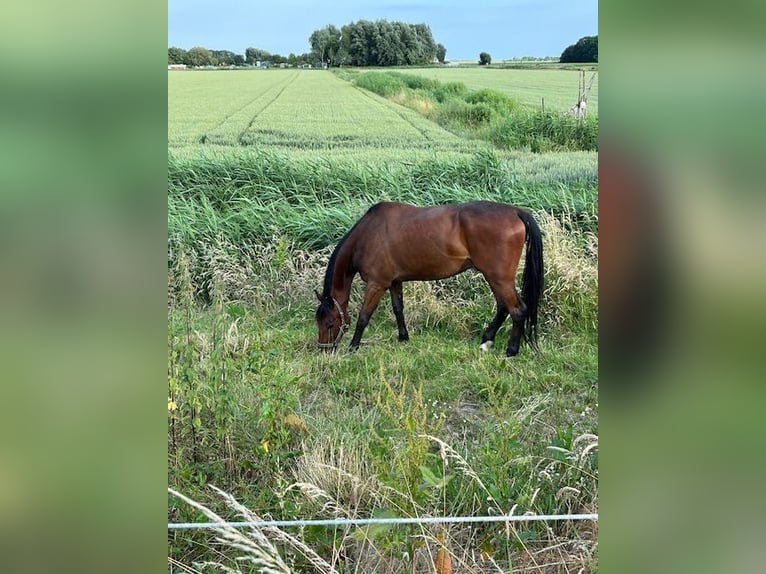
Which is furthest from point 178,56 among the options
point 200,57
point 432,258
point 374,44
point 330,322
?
point 432,258

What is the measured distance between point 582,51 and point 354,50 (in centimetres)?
120

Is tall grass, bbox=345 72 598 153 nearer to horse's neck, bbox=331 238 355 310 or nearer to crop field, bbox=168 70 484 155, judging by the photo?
crop field, bbox=168 70 484 155

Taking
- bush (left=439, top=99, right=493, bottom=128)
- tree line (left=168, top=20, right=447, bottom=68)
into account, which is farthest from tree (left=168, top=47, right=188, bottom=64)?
bush (left=439, top=99, right=493, bottom=128)

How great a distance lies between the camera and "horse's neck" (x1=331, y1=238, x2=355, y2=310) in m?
3.99

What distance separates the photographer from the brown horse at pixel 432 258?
3881mm

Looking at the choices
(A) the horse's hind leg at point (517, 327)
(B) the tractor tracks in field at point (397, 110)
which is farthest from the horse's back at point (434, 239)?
(B) the tractor tracks in field at point (397, 110)

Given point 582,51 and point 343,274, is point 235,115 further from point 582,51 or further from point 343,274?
point 582,51

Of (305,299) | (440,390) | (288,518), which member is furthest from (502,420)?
(305,299)

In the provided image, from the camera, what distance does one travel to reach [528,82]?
11.6ft

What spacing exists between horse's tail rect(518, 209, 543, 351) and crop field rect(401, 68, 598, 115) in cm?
64
